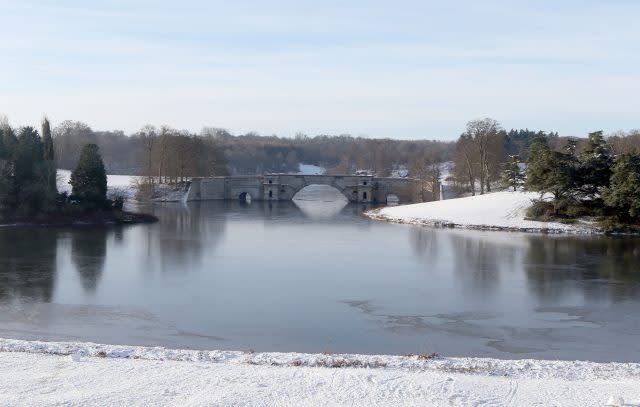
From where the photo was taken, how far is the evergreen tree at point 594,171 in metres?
34.9

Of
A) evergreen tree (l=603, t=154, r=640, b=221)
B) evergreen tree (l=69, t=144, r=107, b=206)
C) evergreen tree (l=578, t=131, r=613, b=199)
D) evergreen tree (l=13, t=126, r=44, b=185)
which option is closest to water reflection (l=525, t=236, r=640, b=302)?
evergreen tree (l=603, t=154, r=640, b=221)

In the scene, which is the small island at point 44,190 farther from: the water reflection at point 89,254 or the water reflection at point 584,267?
the water reflection at point 584,267

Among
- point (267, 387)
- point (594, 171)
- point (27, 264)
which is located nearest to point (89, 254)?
point (27, 264)

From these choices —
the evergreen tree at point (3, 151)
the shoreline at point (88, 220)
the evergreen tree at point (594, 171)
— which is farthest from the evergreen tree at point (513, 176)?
the evergreen tree at point (3, 151)

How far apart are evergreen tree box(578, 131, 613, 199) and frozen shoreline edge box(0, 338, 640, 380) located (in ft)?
84.2

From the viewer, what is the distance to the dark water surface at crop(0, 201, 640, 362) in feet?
43.0

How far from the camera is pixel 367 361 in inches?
426

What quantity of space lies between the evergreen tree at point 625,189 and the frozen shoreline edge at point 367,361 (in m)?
23.4

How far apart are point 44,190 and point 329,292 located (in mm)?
22018

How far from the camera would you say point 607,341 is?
42.9 feet

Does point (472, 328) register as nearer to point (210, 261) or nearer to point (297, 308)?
point (297, 308)

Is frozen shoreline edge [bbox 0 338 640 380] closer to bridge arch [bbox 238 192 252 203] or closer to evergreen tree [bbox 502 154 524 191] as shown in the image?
evergreen tree [bbox 502 154 524 191]

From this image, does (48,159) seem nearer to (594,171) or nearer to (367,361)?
(594,171)

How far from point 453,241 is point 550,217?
7.63m
